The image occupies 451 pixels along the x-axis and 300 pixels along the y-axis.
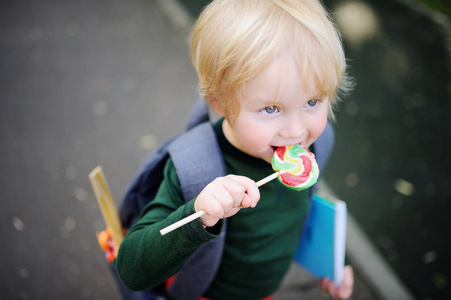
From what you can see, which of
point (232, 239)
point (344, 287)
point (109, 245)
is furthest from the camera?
point (344, 287)

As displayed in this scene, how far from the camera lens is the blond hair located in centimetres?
117

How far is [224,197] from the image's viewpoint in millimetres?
1136

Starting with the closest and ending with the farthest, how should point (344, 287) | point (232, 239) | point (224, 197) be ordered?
point (224, 197) → point (232, 239) → point (344, 287)

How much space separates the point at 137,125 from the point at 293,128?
3.05m

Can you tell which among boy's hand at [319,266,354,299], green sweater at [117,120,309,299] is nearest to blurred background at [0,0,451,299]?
boy's hand at [319,266,354,299]

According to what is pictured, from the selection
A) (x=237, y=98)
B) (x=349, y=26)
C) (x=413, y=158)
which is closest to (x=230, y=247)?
(x=237, y=98)

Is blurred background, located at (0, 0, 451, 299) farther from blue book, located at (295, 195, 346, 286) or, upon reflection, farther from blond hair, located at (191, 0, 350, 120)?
blond hair, located at (191, 0, 350, 120)

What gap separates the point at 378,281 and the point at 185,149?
2.21 m

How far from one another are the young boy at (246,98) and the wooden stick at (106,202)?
24 cm

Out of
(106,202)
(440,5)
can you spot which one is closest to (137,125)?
(106,202)

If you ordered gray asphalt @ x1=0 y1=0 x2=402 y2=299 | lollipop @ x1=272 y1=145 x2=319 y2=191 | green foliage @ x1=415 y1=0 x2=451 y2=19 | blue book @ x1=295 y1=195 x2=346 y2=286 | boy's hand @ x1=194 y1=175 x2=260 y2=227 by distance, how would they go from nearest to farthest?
1. boy's hand @ x1=194 y1=175 x2=260 y2=227
2. lollipop @ x1=272 y1=145 x2=319 y2=191
3. blue book @ x1=295 y1=195 x2=346 y2=286
4. gray asphalt @ x1=0 y1=0 x2=402 y2=299
5. green foliage @ x1=415 y1=0 x2=451 y2=19

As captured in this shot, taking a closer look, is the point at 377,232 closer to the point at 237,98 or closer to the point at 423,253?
the point at 423,253

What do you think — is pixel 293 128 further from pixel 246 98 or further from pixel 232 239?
pixel 232 239

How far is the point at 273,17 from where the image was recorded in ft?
3.93
